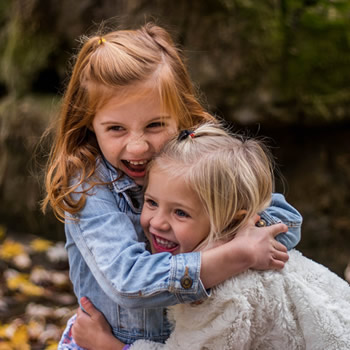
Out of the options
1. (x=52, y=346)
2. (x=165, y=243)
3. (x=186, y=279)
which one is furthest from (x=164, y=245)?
(x=52, y=346)

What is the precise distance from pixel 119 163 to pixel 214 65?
2.35 m

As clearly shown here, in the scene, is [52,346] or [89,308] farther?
[52,346]

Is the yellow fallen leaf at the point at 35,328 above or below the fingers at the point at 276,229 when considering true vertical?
below

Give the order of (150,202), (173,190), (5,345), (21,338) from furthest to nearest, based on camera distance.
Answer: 1. (21,338)
2. (5,345)
3. (150,202)
4. (173,190)

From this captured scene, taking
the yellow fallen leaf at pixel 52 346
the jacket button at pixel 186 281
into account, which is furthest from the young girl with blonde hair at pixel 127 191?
the yellow fallen leaf at pixel 52 346

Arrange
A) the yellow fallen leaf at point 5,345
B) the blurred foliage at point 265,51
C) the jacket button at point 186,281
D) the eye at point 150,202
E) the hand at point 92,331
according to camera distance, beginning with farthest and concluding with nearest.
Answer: the blurred foliage at point 265,51 → the yellow fallen leaf at point 5,345 → the hand at point 92,331 → the eye at point 150,202 → the jacket button at point 186,281

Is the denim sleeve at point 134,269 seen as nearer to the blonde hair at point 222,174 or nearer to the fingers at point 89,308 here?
the blonde hair at point 222,174

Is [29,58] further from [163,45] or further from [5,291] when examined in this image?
[163,45]

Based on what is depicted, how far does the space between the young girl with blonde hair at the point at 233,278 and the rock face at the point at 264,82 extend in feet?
7.03

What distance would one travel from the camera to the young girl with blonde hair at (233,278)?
186cm

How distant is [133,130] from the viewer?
205 cm

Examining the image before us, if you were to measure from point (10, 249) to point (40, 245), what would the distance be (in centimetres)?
26

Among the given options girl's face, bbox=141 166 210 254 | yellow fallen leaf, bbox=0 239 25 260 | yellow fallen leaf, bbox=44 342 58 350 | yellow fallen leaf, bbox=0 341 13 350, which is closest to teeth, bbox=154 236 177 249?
girl's face, bbox=141 166 210 254

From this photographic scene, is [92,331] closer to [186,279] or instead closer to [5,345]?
[186,279]
